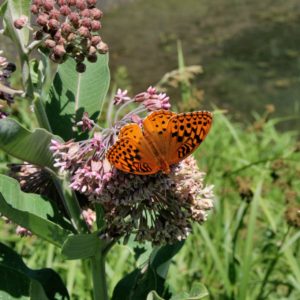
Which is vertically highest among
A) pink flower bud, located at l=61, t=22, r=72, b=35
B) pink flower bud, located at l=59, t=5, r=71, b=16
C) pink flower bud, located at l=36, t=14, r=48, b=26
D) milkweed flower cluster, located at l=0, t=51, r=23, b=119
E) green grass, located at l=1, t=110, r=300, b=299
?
pink flower bud, located at l=59, t=5, r=71, b=16

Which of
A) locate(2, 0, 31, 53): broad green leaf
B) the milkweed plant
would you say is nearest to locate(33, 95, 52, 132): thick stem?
the milkweed plant

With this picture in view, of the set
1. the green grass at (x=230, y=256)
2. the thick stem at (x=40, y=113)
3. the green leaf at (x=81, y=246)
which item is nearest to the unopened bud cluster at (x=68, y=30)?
the thick stem at (x=40, y=113)

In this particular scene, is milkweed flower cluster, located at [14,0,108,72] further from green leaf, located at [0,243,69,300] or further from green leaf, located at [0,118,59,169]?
green leaf, located at [0,243,69,300]

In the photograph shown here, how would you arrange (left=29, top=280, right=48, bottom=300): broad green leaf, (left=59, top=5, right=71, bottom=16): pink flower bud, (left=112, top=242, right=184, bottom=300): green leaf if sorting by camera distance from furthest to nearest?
(left=112, top=242, right=184, bottom=300): green leaf → (left=29, top=280, right=48, bottom=300): broad green leaf → (left=59, top=5, right=71, bottom=16): pink flower bud

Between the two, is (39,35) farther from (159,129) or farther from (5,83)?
(159,129)

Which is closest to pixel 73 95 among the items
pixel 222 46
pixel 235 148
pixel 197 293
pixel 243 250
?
pixel 197 293
